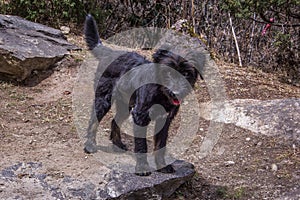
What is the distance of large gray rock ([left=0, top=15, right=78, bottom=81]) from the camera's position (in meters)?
6.56

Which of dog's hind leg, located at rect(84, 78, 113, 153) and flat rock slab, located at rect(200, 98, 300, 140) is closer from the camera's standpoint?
dog's hind leg, located at rect(84, 78, 113, 153)

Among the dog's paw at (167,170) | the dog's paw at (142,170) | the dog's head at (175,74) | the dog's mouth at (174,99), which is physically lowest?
the dog's paw at (167,170)

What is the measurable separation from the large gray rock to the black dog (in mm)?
2039

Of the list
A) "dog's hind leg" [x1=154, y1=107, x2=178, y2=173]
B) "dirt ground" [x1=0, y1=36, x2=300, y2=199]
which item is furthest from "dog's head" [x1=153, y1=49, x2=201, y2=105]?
"dirt ground" [x1=0, y1=36, x2=300, y2=199]

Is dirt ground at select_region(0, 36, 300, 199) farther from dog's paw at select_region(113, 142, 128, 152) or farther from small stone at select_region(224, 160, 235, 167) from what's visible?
dog's paw at select_region(113, 142, 128, 152)

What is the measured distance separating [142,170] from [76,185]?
22.2 inches

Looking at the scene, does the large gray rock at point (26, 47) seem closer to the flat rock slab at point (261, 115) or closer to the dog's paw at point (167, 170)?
the flat rock slab at point (261, 115)

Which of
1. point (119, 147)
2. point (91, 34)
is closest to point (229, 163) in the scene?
point (119, 147)

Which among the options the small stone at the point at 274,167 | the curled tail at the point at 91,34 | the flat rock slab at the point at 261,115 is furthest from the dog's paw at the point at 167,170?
the flat rock slab at the point at 261,115

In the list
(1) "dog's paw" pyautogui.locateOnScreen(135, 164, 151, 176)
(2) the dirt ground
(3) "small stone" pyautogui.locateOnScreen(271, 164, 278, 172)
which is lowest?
(2) the dirt ground

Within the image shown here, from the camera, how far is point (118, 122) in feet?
15.8

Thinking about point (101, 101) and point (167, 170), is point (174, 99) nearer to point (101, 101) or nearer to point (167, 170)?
point (167, 170)

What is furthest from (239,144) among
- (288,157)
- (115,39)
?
(115,39)

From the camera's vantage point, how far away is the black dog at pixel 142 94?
3.73 meters
